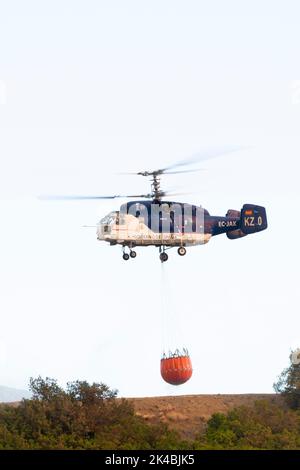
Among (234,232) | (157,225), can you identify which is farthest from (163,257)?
(234,232)

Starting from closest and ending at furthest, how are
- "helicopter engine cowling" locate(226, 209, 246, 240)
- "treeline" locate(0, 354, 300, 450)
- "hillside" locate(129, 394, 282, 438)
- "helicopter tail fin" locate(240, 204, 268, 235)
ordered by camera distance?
"treeline" locate(0, 354, 300, 450), "helicopter tail fin" locate(240, 204, 268, 235), "helicopter engine cowling" locate(226, 209, 246, 240), "hillside" locate(129, 394, 282, 438)

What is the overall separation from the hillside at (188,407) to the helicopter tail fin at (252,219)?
13427mm

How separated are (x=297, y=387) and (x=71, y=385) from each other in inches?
642

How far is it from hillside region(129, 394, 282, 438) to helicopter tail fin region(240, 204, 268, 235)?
13427 mm

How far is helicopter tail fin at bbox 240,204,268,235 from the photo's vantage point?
93.6m

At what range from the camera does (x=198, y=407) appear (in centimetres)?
9931

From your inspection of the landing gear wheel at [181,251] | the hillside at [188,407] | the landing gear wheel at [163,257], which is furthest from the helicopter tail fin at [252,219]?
the hillside at [188,407]

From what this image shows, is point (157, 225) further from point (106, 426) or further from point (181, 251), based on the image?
point (106, 426)

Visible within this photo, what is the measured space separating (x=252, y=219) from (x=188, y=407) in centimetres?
1447

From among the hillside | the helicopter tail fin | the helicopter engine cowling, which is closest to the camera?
the helicopter tail fin

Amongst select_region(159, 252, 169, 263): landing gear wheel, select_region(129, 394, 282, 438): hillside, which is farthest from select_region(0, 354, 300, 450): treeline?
select_region(159, 252, 169, 263): landing gear wheel

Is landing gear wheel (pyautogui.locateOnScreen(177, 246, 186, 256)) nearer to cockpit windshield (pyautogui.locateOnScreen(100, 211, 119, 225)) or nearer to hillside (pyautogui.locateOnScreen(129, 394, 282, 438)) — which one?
cockpit windshield (pyautogui.locateOnScreen(100, 211, 119, 225))

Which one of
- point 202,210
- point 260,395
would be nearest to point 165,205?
point 202,210

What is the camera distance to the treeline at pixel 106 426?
8794 cm
